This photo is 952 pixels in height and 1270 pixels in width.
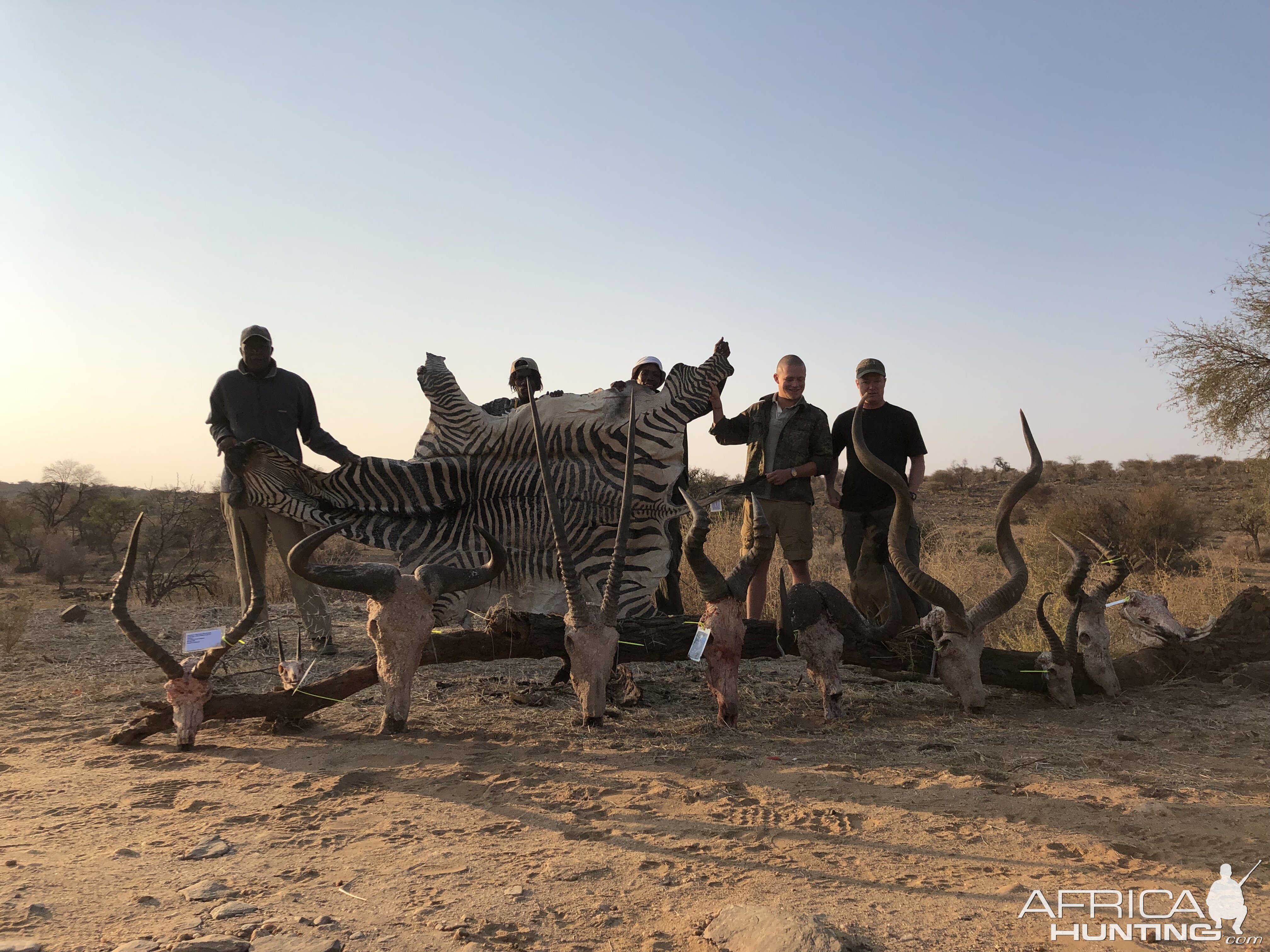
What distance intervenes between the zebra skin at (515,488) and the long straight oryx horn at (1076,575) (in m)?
2.99

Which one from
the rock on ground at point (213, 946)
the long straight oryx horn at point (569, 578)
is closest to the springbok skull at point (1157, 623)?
the long straight oryx horn at point (569, 578)

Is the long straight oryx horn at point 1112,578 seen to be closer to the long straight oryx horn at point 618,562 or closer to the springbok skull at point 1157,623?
the springbok skull at point 1157,623

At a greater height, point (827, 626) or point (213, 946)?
point (827, 626)

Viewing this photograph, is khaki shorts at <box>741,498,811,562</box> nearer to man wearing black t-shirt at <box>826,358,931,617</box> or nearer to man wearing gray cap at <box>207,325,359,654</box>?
man wearing black t-shirt at <box>826,358,931,617</box>

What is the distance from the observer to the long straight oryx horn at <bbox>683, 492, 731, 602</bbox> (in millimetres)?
4762

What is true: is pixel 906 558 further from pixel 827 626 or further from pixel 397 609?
pixel 397 609

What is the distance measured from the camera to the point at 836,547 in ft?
63.0

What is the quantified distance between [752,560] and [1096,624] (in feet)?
8.53

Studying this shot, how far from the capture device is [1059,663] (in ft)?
17.6

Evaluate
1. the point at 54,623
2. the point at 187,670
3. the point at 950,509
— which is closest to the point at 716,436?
the point at 187,670

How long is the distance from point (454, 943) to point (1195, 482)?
123 feet

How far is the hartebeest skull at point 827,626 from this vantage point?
5184 mm

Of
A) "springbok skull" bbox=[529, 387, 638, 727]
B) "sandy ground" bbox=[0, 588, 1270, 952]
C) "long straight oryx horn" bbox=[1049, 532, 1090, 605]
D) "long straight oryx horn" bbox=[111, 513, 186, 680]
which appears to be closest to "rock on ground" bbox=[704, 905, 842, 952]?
"sandy ground" bbox=[0, 588, 1270, 952]

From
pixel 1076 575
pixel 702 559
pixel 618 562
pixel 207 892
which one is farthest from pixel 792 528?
pixel 207 892
